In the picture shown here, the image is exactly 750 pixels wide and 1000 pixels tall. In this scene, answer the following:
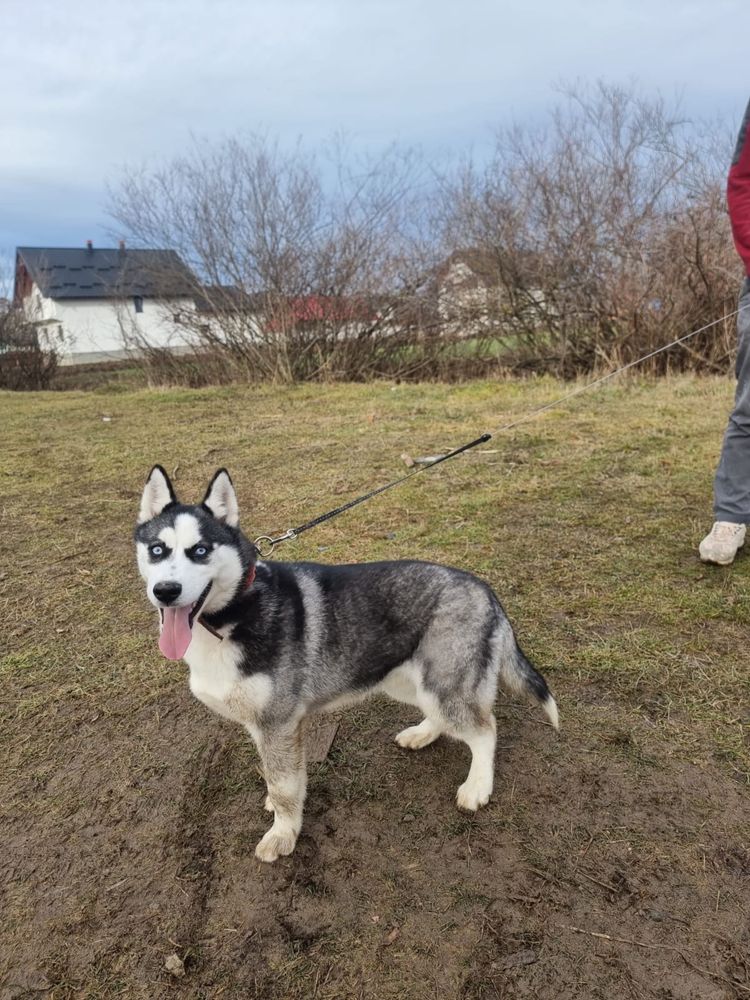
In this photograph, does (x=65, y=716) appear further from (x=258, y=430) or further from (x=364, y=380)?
(x=364, y=380)

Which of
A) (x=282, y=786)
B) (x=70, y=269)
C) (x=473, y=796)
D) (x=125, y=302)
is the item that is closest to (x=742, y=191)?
(x=473, y=796)

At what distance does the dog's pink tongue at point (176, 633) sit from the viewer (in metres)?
2.42

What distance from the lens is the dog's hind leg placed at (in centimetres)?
281

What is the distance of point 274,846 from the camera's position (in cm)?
260

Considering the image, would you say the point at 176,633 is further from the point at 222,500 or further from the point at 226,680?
the point at 222,500

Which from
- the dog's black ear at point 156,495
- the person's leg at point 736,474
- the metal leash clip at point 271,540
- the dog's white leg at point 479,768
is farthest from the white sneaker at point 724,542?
the dog's black ear at point 156,495

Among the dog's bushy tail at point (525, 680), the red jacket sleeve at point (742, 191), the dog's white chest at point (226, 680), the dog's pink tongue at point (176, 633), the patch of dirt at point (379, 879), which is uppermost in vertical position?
the red jacket sleeve at point (742, 191)

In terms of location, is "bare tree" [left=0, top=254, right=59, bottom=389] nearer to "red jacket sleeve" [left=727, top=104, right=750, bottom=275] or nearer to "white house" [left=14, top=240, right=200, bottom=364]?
"white house" [left=14, top=240, right=200, bottom=364]

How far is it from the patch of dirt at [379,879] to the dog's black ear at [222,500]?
124 centimetres

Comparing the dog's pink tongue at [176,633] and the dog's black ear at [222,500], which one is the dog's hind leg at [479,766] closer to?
the dog's pink tongue at [176,633]

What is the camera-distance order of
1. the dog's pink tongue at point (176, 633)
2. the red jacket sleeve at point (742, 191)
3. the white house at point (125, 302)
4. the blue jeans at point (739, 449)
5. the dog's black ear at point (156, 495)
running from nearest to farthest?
the dog's pink tongue at point (176, 633) < the dog's black ear at point (156, 495) < the red jacket sleeve at point (742, 191) < the blue jeans at point (739, 449) < the white house at point (125, 302)

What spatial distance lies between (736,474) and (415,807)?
10.4ft

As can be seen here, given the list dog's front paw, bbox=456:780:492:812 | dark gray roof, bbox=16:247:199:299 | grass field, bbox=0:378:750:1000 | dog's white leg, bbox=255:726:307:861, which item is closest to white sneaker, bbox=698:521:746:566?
grass field, bbox=0:378:750:1000

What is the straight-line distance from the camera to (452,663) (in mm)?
2799
